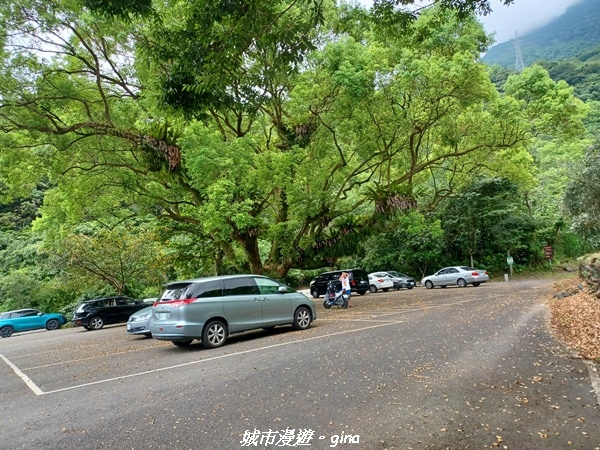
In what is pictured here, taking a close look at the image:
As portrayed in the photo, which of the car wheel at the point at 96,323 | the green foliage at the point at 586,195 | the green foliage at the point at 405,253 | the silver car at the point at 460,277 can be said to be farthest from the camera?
the green foliage at the point at 405,253

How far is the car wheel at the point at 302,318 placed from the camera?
1096cm

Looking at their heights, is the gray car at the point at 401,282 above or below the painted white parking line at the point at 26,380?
above

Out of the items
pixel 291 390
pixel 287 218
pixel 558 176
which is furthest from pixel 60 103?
pixel 558 176

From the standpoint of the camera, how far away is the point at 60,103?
14.1 m

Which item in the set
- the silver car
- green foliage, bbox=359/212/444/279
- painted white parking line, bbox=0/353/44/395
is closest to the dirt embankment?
painted white parking line, bbox=0/353/44/395

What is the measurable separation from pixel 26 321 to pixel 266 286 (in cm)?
1934

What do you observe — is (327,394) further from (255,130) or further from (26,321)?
(26,321)

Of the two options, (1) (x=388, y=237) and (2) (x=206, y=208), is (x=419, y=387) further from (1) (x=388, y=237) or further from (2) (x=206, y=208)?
(1) (x=388, y=237)

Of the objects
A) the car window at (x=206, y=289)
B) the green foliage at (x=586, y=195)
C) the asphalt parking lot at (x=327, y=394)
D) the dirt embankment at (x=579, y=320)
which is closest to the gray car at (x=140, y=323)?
the asphalt parking lot at (x=327, y=394)

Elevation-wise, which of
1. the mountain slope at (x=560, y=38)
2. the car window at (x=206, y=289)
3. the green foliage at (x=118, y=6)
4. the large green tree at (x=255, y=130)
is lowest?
the car window at (x=206, y=289)

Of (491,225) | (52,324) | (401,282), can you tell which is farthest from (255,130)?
(491,225)

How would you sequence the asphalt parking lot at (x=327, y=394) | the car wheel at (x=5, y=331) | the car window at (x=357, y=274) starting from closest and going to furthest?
the asphalt parking lot at (x=327, y=394)
the car wheel at (x=5, y=331)
the car window at (x=357, y=274)

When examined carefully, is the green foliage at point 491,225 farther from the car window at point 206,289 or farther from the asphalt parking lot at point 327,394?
the car window at point 206,289

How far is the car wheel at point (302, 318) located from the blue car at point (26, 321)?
19285 mm
